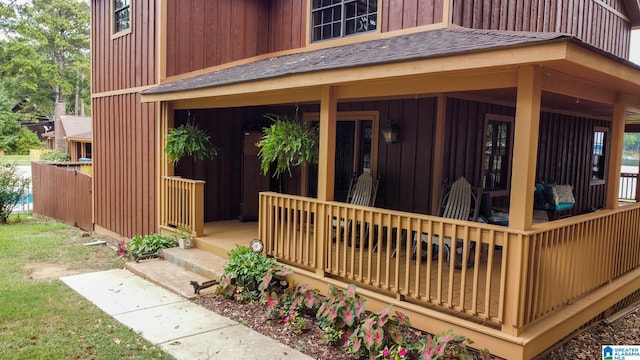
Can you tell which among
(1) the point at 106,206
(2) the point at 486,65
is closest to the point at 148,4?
(1) the point at 106,206

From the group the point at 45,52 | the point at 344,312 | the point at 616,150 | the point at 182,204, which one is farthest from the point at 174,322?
the point at 45,52

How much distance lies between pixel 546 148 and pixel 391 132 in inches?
152

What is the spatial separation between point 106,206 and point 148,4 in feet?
14.5

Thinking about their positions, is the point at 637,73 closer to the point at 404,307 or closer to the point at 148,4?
the point at 404,307

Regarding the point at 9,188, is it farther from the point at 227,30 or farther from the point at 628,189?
the point at 628,189

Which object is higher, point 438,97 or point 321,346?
point 438,97

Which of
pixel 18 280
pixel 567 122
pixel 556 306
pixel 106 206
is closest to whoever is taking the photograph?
pixel 556 306

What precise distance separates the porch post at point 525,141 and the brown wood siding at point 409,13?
2733 mm

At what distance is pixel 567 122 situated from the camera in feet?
30.9

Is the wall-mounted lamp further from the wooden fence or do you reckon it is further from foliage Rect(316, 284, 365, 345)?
the wooden fence

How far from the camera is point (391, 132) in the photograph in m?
6.73

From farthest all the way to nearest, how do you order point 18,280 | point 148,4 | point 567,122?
point 567,122, point 148,4, point 18,280

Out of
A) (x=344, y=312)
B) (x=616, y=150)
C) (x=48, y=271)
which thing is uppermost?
(x=616, y=150)

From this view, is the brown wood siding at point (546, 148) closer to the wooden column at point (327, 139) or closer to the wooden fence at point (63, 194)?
the wooden column at point (327, 139)
